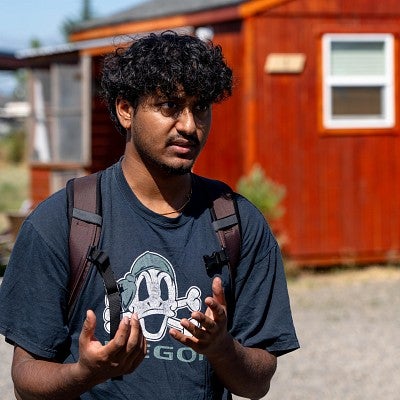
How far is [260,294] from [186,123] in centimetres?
49

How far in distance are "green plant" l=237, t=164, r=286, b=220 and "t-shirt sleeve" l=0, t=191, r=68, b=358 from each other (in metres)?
9.30

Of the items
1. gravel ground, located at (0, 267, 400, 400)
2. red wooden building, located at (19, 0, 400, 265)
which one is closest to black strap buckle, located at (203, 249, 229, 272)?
gravel ground, located at (0, 267, 400, 400)

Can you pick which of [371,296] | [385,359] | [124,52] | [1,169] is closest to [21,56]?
[371,296]

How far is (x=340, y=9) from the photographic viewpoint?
43.1 feet

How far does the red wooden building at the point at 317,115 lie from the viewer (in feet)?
42.2

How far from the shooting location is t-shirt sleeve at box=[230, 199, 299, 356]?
2.96 meters

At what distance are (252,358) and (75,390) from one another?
1.54 feet

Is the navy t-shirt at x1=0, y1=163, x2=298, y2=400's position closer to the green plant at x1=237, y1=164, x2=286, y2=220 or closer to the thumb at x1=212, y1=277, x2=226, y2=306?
the thumb at x1=212, y1=277, x2=226, y2=306

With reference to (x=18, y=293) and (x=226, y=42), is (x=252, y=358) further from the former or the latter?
(x=226, y=42)

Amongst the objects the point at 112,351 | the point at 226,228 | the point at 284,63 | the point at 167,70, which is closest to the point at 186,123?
the point at 167,70

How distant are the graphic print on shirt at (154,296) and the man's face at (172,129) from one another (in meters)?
0.26

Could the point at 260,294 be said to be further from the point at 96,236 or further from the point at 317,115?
the point at 317,115

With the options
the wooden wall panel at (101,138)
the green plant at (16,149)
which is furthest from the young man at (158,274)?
the green plant at (16,149)

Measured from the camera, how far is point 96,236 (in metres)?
2.80
